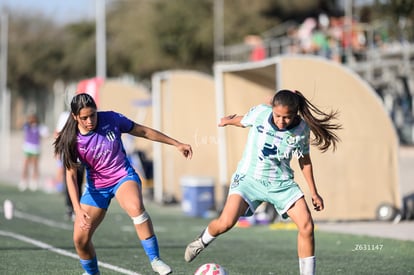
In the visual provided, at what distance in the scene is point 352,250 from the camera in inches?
528

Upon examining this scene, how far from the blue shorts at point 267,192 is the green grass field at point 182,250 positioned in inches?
75.5

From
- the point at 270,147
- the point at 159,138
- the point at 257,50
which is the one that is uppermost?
the point at 257,50

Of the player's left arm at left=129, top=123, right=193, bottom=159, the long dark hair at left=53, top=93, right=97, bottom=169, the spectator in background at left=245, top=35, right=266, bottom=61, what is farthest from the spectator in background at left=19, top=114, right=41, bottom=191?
the long dark hair at left=53, top=93, right=97, bottom=169

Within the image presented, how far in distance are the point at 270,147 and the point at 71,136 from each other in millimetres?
1913

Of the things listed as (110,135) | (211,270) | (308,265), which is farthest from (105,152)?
(308,265)

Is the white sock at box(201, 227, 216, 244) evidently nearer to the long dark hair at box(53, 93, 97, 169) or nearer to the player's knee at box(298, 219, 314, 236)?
the player's knee at box(298, 219, 314, 236)

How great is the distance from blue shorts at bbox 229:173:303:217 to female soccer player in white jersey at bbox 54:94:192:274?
651mm

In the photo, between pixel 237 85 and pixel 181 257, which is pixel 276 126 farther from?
pixel 237 85

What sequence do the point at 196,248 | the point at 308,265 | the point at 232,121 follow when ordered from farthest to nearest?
the point at 232,121
the point at 196,248
the point at 308,265

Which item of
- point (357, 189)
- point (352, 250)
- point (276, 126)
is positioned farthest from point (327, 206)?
point (276, 126)

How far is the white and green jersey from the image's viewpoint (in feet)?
29.9

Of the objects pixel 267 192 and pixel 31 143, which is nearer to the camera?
pixel 267 192

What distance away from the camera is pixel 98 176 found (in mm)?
9477

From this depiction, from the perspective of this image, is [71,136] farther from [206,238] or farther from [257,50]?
[257,50]
